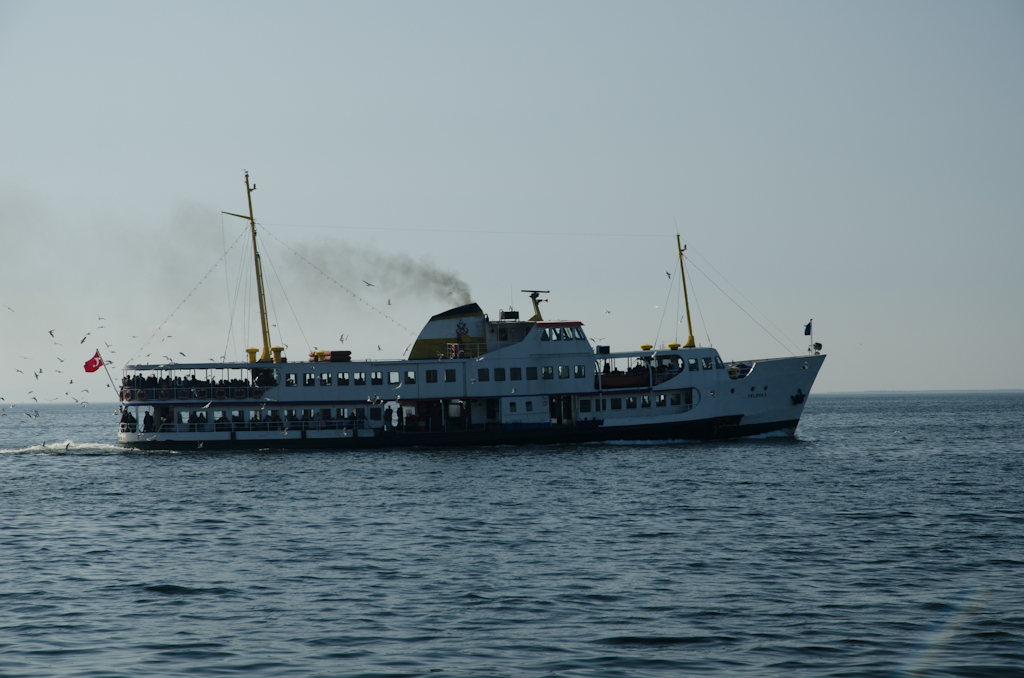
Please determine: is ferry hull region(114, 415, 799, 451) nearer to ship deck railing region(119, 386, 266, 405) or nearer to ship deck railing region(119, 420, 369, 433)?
ship deck railing region(119, 420, 369, 433)

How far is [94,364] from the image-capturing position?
4884 cm

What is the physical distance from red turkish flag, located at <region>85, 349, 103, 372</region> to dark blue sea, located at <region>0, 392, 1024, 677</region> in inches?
402

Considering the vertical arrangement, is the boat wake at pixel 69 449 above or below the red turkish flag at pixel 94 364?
below

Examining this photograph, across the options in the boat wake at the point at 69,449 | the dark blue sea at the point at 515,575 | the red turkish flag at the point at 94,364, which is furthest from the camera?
the boat wake at the point at 69,449

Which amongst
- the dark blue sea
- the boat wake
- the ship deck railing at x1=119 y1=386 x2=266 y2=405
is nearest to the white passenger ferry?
the ship deck railing at x1=119 y1=386 x2=266 y2=405

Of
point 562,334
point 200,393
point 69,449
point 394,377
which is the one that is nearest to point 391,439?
point 394,377

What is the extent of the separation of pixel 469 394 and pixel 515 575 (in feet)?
103

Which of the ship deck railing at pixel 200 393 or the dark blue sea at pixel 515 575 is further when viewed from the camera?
the ship deck railing at pixel 200 393

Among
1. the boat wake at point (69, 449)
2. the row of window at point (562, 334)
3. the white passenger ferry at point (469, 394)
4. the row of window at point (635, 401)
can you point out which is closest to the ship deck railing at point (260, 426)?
the white passenger ferry at point (469, 394)

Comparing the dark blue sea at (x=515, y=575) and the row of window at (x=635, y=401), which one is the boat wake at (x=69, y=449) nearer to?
the dark blue sea at (x=515, y=575)

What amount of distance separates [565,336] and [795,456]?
14837mm

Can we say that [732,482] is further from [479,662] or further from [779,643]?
[479,662]

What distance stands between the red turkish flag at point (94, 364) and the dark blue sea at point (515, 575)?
10.2 m

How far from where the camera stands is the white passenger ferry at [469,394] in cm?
5141
